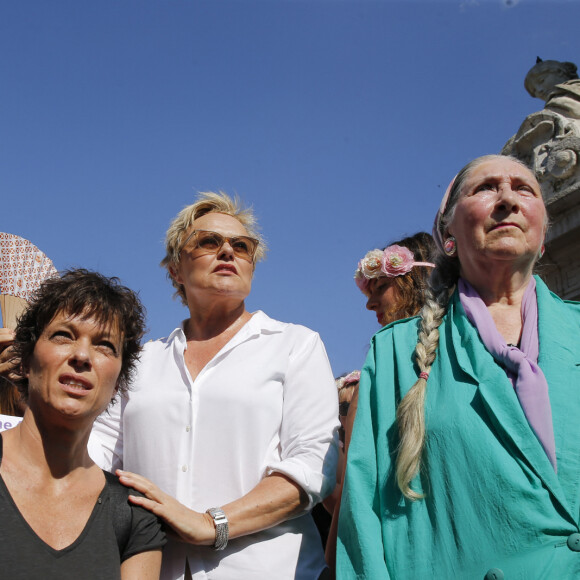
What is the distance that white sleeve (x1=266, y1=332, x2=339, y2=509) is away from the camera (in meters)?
2.47

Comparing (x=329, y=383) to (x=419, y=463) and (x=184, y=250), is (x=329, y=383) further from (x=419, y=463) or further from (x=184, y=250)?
(x=184, y=250)

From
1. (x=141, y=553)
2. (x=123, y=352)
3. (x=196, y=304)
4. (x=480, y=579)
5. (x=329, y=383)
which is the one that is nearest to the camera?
(x=480, y=579)

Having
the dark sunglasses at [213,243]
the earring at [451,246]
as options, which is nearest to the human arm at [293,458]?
the dark sunglasses at [213,243]

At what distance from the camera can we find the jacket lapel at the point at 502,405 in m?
2.00

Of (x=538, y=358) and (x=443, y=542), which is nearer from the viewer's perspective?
(x=443, y=542)

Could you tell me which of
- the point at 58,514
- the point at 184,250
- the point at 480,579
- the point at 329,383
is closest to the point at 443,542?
the point at 480,579

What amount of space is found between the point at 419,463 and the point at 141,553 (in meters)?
→ 0.88

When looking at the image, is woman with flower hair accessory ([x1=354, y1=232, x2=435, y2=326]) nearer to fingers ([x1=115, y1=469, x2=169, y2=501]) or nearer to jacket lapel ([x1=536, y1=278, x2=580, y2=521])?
jacket lapel ([x1=536, y1=278, x2=580, y2=521])

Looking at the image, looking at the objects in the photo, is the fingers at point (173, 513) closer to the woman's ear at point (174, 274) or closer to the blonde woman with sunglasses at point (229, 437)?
the blonde woman with sunglasses at point (229, 437)

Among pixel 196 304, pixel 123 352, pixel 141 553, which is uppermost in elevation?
pixel 196 304

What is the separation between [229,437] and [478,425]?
0.90 meters

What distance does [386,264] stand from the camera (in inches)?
152

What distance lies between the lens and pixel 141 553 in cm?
216

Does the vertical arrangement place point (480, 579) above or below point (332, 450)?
below
